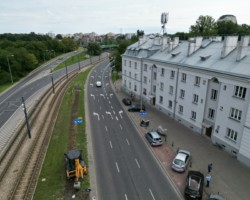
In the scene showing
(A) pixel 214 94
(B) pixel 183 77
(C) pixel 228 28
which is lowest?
(A) pixel 214 94

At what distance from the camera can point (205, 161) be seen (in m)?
27.1

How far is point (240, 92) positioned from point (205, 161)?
422 inches

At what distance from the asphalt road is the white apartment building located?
10.6 m

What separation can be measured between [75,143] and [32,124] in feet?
45.1

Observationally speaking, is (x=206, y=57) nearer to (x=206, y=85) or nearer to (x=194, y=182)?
(x=206, y=85)

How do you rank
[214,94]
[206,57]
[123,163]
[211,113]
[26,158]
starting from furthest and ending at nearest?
[206,57] → [211,113] → [214,94] → [26,158] → [123,163]

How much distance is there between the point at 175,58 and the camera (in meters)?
39.9

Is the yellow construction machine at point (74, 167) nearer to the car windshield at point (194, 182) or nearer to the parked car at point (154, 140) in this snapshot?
the parked car at point (154, 140)

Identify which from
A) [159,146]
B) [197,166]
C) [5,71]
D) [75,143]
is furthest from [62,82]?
[197,166]

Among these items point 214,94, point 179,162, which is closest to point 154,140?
point 179,162

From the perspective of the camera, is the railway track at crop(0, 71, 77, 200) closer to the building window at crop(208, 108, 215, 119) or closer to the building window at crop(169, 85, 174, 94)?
the building window at crop(169, 85, 174, 94)

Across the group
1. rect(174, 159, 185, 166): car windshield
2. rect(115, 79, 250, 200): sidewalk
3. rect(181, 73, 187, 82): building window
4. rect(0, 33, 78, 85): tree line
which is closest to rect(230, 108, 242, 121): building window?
rect(115, 79, 250, 200): sidewalk

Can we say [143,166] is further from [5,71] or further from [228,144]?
[5,71]

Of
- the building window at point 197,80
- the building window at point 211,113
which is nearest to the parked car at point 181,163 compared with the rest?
the building window at point 211,113
